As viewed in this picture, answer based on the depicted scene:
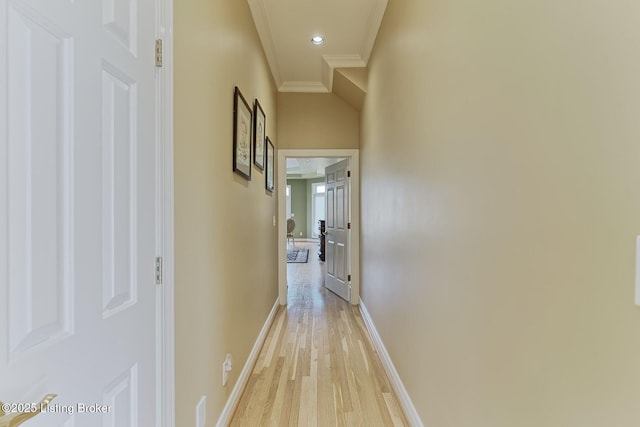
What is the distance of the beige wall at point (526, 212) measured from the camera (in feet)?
1.94

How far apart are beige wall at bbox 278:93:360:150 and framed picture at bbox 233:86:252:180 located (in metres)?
1.74

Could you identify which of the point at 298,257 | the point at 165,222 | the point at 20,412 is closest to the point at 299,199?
the point at 298,257

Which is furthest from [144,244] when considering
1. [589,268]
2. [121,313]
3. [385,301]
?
[385,301]

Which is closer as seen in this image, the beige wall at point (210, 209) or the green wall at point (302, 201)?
the beige wall at point (210, 209)

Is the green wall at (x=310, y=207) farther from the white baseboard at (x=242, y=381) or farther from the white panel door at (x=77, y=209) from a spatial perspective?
the white panel door at (x=77, y=209)

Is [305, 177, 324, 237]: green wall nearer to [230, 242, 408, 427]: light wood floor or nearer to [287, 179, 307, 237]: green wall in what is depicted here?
[287, 179, 307, 237]: green wall

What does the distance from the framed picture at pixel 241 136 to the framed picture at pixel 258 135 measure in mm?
202

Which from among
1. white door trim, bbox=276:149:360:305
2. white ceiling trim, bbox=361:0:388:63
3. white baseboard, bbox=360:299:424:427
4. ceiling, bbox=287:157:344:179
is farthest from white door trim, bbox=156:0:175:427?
ceiling, bbox=287:157:344:179

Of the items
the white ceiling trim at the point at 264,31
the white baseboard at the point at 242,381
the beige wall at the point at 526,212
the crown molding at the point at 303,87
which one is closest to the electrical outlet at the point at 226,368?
the white baseboard at the point at 242,381

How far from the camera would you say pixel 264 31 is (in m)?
2.88

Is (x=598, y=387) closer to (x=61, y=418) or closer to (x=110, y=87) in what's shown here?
(x=61, y=418)

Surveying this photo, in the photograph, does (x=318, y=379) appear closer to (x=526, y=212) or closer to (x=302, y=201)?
(x=526, y=212)

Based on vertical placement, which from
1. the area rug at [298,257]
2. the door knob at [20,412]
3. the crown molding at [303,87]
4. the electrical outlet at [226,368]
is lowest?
the area rug at [298,257]

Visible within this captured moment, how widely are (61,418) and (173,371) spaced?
53 centimetres
